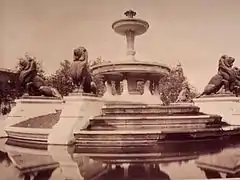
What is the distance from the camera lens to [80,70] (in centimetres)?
306

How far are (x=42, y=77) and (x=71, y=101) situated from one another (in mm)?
430

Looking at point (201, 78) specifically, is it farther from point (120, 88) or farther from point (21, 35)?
point (21, 35)

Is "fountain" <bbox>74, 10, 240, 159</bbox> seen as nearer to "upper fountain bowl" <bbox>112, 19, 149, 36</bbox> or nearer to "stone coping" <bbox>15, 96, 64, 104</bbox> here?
"upper fountain bowl" <bbox>112, 19, 149, 36</bbox>

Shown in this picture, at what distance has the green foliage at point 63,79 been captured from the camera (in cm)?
310

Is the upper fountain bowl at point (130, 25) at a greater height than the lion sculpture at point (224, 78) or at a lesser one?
greater

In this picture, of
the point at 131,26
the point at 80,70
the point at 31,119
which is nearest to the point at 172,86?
the point at 131,26

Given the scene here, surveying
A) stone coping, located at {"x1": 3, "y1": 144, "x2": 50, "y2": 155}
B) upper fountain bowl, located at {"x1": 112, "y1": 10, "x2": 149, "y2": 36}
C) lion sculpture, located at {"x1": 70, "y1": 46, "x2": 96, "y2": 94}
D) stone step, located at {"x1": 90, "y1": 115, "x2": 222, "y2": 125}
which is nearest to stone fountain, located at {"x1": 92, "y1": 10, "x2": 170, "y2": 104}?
upper fountain bowl, located at {"x1": 112, "y1": 10, "x2": 149, "y2": 36}

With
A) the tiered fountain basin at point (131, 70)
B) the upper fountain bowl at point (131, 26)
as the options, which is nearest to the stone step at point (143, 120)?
the tiered fountain basin at point (131, 70)

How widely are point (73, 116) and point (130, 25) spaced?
1.09m

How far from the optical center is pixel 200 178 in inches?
75.4

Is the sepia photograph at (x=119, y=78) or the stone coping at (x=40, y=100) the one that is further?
the stone coping at (x=40, y=100)

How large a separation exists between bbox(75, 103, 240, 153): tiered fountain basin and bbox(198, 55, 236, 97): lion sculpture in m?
0.27

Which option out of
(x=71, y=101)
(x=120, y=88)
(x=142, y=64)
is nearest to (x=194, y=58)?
(x=142, y=64)

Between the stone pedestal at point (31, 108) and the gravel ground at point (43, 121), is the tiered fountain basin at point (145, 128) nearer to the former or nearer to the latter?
the gravel ground at point (43, 121)
